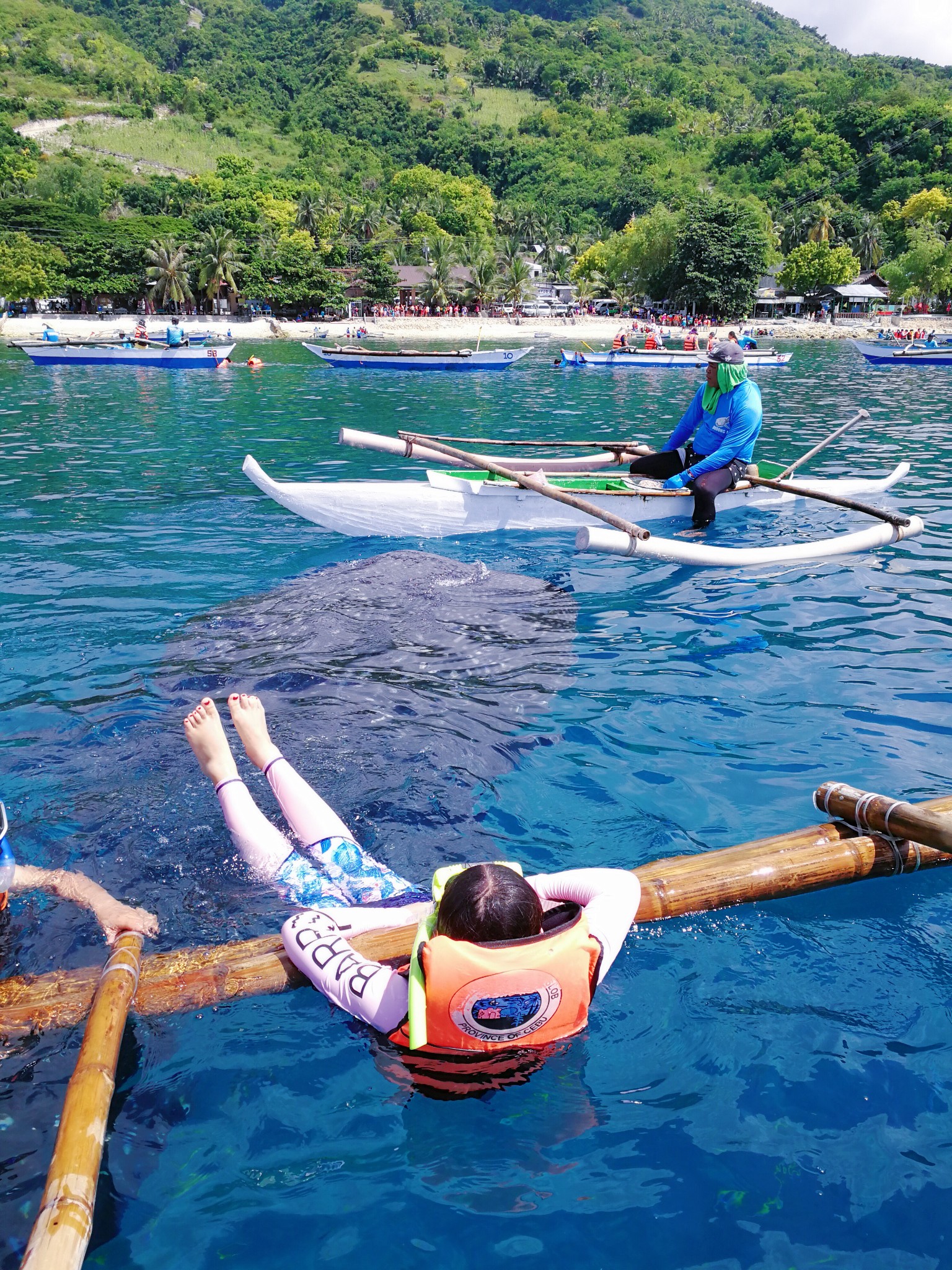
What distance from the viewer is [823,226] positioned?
104 metres

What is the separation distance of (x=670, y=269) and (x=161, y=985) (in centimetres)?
9622

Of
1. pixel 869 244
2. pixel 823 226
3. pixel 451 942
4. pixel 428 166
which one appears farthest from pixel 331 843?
pixel 428 166

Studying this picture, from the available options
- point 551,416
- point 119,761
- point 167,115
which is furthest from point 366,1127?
point 167,115

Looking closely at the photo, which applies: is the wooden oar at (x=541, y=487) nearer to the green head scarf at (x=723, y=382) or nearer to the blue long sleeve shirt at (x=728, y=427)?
the blue long sleeve shirt at (x=728, y=427)

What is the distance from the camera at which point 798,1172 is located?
3.08 metres

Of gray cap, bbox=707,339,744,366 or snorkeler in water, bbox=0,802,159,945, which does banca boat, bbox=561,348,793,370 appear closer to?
gray cap, bbox=707,339,744,366

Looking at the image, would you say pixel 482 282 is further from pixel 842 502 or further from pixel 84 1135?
pixel 84 1135

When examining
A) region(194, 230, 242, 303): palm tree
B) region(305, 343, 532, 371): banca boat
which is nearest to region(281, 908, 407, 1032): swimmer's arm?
region(305, 343, 532, 371): banca boat

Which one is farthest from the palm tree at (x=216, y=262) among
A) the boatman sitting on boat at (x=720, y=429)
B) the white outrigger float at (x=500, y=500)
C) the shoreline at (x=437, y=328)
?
the boatman sitting on boat at (x=720, y=429)

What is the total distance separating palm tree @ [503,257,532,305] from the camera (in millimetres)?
95125

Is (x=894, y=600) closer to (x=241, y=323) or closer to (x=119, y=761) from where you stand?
(x=119, y=761)

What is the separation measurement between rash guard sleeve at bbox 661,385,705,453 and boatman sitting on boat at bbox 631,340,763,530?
0.03 ft

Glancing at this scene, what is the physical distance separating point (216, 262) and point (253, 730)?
3235 inches

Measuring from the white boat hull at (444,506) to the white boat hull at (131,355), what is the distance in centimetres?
3182
